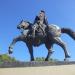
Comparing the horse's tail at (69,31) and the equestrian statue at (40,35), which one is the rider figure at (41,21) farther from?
the horse's tail at (69,31)

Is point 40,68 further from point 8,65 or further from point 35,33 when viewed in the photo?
point 35,33

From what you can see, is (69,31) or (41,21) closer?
(41,21)

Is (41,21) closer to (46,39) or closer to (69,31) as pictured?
(46,39)

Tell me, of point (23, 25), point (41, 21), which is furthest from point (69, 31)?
point (23, 25)

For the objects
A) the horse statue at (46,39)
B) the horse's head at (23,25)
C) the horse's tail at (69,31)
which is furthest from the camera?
the horse's tail at (69,31)

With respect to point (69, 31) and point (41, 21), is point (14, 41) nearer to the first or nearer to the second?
point (41, 21)

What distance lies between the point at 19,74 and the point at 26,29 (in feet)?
8.15

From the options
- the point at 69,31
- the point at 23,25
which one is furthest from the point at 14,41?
the point at 69,31

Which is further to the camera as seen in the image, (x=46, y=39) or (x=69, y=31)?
(x=69, y=31)

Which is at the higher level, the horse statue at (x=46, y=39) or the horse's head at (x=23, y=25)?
the horse's head at (x=23, y=25)

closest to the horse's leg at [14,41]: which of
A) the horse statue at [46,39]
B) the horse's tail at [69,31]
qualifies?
the horse statue at [46,39]

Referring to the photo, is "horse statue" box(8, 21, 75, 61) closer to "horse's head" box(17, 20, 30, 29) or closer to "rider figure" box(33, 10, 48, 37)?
"horse's head" box(17, 20, 30, 29)

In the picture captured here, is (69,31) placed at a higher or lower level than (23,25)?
lower

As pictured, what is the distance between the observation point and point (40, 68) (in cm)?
1127
